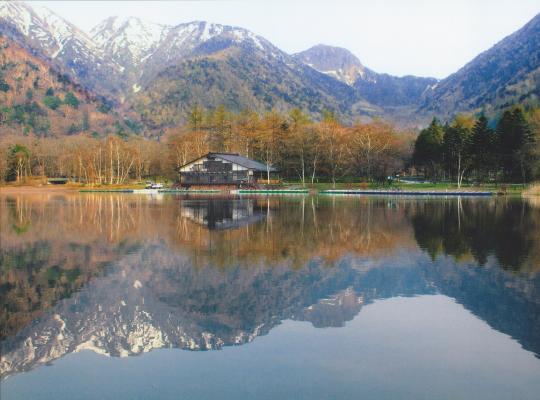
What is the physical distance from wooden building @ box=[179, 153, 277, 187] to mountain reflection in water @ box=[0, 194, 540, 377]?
6029 centimetres

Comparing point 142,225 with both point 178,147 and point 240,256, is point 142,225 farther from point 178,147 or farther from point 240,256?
point 178,147

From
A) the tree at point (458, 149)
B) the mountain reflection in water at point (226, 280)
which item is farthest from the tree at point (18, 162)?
the mountain reflection in water at point (226, 280)

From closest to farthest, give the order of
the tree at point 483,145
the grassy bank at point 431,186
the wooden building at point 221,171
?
the grassy bank at point 431,186 < the tree at point 483,145 < the wooden building at point 221,171

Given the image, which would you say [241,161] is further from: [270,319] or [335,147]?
[270,319]

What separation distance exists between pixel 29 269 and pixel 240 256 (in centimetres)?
746

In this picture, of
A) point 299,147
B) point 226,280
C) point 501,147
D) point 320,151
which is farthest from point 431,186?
point 226,280

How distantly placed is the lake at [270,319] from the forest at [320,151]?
5411cm

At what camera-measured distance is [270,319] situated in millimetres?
12594

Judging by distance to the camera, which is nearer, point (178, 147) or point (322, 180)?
point (322, 180)

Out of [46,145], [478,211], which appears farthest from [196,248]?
[46,145]

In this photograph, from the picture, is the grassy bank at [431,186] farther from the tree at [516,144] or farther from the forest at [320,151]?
the tree at [516,144]

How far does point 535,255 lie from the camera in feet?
67.3

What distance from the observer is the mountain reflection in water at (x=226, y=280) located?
1175 centimetres

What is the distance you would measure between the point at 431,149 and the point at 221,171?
36.0 meters
